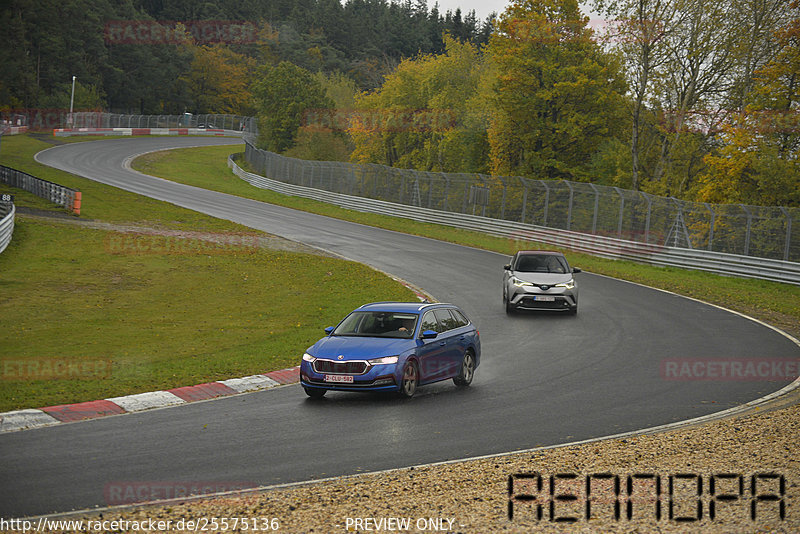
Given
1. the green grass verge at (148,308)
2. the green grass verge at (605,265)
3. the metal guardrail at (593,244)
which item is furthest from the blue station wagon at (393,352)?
the metal guardrail at (593,244)

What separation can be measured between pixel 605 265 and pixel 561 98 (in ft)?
66.9

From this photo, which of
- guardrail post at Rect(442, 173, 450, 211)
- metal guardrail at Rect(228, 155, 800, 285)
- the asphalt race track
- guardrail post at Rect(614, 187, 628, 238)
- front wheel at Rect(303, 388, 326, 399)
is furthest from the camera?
guardrail post at Rect(442, 173, 450, 211)

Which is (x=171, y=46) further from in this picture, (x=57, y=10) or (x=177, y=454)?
(x=177, y=454)

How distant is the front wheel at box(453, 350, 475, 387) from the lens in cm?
1396

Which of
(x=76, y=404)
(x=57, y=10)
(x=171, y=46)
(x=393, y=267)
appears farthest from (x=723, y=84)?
(x=171, y=46)

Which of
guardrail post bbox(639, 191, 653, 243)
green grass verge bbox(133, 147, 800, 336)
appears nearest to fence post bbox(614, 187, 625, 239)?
guardrail post bbox(639, 191, 653, 243)

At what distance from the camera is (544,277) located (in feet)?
72.7

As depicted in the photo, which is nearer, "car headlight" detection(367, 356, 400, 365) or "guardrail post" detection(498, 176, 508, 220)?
"car headlight" detection(367, 356, 400, 365)

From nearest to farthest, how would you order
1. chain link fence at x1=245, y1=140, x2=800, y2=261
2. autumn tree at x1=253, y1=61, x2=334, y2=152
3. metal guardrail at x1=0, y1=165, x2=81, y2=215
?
1. chain link fence at x1=245, y1=140, x2=800, y2=261
2. metal guardrail at x1=0, y1=165, x2=81, y2=215
3. autumn tree at x1=253, y1=61, x2=334, y2=152

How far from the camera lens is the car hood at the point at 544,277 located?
71.7ft

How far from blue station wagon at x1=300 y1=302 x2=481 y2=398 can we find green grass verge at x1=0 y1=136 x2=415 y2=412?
2.54 meters

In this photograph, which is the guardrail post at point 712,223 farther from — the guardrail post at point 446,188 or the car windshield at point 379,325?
the car windshield at point 379,325

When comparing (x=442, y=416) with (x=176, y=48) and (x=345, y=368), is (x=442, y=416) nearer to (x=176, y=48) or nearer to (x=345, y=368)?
(x=345, y=368)

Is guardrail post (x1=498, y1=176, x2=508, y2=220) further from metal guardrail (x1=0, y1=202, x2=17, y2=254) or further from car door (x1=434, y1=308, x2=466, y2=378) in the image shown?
car door (x1=434, y1=308, x2=466, y2=378)
